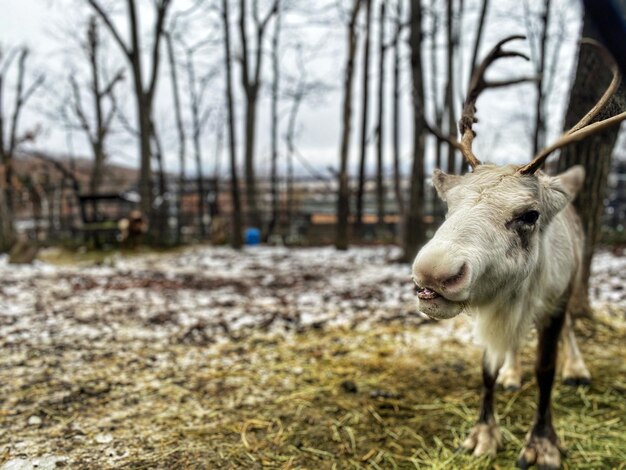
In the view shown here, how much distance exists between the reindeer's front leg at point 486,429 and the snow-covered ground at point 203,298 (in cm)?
176

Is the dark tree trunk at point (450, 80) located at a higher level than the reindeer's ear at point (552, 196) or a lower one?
higher

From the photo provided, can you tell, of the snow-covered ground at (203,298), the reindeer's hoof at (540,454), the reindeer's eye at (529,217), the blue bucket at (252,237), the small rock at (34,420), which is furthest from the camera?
the blue bucket at (252,237)

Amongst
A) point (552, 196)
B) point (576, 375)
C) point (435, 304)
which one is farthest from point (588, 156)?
point (435, 304)

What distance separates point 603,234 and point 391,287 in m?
8.16

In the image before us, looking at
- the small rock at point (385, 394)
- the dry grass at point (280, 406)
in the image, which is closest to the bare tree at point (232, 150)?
the dry grass at point (280, 406)

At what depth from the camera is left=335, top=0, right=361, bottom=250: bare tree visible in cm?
1167

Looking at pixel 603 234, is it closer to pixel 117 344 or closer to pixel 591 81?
pixel 591 81

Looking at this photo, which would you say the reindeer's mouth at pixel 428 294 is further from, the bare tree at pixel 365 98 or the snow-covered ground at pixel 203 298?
the bare tree at pixel 365 98

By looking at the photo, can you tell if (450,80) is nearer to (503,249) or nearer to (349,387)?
(349,387)

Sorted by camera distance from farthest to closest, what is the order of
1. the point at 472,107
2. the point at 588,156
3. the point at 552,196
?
1. the point at 588,156
2. the point at 472,107
3. the point at 552,196

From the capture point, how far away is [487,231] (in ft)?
6.06

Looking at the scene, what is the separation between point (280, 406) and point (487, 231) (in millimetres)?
1939

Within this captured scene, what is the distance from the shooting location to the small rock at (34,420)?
2.73 metres

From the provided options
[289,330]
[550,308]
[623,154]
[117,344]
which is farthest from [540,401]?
[623,154]
